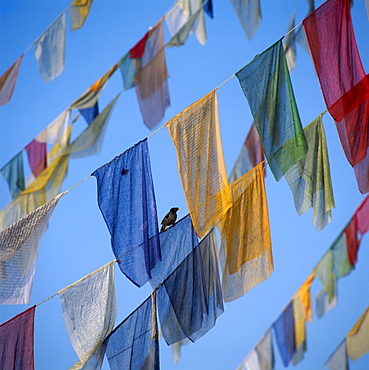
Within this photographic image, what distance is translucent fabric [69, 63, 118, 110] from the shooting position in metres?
8.41

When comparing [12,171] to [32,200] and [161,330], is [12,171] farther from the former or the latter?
[161,330]

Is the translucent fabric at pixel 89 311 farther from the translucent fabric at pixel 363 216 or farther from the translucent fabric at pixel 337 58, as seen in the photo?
the translucent fabric at pixel 363 216

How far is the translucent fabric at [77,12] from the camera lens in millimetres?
8594

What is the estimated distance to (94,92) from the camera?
27.7 feet

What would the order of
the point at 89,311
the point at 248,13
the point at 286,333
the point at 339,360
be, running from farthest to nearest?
the point at 248,13 < the point at 286,333 < the point at 339,360 < the point at 89,311

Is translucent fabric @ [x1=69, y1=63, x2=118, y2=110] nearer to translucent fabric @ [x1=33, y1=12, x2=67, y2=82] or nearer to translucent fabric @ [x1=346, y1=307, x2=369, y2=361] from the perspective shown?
translucent fabric @ [x1=33, y1=12, x2=67, y2=82]

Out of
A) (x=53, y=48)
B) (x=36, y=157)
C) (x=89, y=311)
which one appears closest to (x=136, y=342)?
(x=89, y=311)

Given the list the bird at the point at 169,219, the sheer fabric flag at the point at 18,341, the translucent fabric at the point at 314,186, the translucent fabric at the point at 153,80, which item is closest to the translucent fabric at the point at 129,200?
the sheer fabric flag at the point at 18,341

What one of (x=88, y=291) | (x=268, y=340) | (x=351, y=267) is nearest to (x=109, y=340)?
(x=88, y=291)

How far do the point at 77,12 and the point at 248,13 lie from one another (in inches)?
82.5

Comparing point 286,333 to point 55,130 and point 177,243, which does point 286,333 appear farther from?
point 55,130

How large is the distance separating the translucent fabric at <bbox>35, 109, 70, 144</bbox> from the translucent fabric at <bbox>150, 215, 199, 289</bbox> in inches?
119

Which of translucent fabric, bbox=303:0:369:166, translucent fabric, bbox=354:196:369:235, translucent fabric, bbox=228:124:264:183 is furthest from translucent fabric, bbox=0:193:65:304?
translucent fabric, bbox=228:124:264:183

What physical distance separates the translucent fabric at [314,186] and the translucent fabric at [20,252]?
194cm
